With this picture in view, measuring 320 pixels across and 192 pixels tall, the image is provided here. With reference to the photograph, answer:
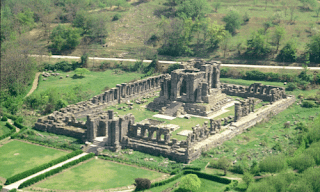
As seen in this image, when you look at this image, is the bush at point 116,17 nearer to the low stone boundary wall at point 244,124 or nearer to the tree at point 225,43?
the tree at point 225,43

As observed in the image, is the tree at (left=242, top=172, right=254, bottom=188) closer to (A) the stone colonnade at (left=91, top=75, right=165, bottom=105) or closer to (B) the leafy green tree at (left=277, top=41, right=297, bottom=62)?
(A) the stone colonnade at (left=91, top=75, right=165, bottom=105)

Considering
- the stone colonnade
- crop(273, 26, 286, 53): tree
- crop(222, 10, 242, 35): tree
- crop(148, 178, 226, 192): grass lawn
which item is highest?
crop(222, 10, 242, 35): tree

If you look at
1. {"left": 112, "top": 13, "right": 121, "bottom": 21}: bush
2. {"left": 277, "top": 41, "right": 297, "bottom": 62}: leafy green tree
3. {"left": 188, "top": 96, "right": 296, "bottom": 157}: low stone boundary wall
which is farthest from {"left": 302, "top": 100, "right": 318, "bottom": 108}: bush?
{"left": 112, "top": 13, "right": 121, "bottom": 21}: bush

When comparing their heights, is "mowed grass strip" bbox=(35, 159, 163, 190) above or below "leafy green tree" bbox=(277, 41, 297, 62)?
below

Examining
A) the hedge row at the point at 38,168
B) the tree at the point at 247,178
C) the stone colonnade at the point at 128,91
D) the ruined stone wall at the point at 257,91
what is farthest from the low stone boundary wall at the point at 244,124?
the stone colonnade at the point at 128,91

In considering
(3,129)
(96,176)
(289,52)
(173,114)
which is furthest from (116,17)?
(96,176)

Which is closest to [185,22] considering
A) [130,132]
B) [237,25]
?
[237,25]
